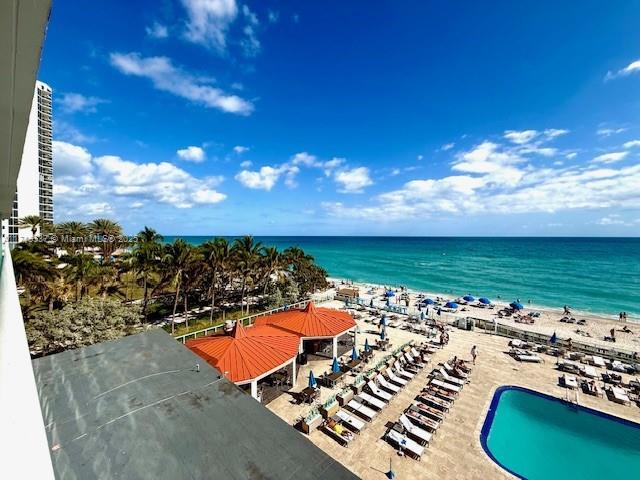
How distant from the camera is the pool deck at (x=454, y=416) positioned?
34.1 feet

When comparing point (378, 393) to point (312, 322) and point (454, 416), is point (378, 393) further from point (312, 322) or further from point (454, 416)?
point (312, 322)

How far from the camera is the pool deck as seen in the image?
1039cm

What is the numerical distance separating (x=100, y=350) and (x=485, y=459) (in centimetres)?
1278

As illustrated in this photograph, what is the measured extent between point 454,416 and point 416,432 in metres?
2.64

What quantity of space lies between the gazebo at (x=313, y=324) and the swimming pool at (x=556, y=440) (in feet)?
26.1

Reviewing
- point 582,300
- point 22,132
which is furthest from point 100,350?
point 582,300

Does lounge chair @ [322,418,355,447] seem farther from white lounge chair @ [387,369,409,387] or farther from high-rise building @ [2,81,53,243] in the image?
high-rise building @ [2,81,53,243]

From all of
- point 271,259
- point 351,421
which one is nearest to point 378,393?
point 351,421

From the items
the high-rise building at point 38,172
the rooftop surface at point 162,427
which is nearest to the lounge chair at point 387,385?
the rooftop surface at point 162,427

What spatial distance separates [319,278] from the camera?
36.3 m

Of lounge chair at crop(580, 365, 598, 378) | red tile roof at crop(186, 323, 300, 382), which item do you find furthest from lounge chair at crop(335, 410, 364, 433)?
lounge chair at crop(580, 365, 598, 378)

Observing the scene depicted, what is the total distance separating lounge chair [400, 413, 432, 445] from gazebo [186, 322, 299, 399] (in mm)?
5336

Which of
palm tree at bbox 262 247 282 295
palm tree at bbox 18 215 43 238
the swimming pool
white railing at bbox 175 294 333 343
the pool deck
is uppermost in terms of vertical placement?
palm tree at bbox 18 215 43 238

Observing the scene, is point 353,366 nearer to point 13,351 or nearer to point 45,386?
point 45,386
